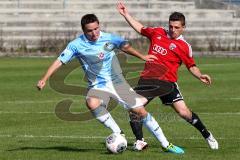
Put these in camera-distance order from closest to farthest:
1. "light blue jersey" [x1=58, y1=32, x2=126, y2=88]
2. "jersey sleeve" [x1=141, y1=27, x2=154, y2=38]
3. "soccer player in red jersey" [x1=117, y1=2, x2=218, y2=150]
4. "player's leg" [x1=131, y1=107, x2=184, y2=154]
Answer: "player's leg" [x1=131, y1=107, x2=184, y2=154] → "light blue jersey" [x1=58, y1=32, x2=126, y2=88] → "soccer player in red jersey" [x1=117, y1=2, x2=218, y2=150] → "jersey sleeve" [x1=141, y1=27, x2=154, y2=38]

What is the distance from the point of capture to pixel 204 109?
2000 cm

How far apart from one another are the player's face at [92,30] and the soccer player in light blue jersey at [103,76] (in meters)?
0.02

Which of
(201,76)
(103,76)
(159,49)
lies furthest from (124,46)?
(201,76)

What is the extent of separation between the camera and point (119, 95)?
13258 millimetres

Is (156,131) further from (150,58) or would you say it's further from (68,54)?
(68,54)

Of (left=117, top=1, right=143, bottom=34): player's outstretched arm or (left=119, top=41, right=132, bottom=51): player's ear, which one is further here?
(left=117, top=1, right=143, bottom=34): player's outstretched arm

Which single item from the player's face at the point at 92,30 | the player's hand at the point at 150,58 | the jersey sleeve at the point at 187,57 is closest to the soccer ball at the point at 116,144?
the player's hand at the point at 150,58

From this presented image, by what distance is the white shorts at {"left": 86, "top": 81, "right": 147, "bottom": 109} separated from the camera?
13.1m

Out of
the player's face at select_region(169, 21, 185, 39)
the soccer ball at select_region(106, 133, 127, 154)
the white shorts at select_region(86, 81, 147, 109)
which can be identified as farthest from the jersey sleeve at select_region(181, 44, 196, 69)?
the soccer ball at select_region(106, 133, 127, 154)

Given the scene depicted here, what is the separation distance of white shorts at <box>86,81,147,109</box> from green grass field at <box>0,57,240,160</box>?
30.0 inches

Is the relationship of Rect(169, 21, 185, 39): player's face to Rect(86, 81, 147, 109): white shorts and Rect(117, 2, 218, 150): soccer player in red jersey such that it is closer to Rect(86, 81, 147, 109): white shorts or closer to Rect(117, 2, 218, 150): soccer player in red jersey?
Rect(117, 2, 218, 150): soccer player in red jersey

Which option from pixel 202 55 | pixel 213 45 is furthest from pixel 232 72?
pixel 213 45

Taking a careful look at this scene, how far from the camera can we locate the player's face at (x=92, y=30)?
12.6 metres

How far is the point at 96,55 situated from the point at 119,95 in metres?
0.75
